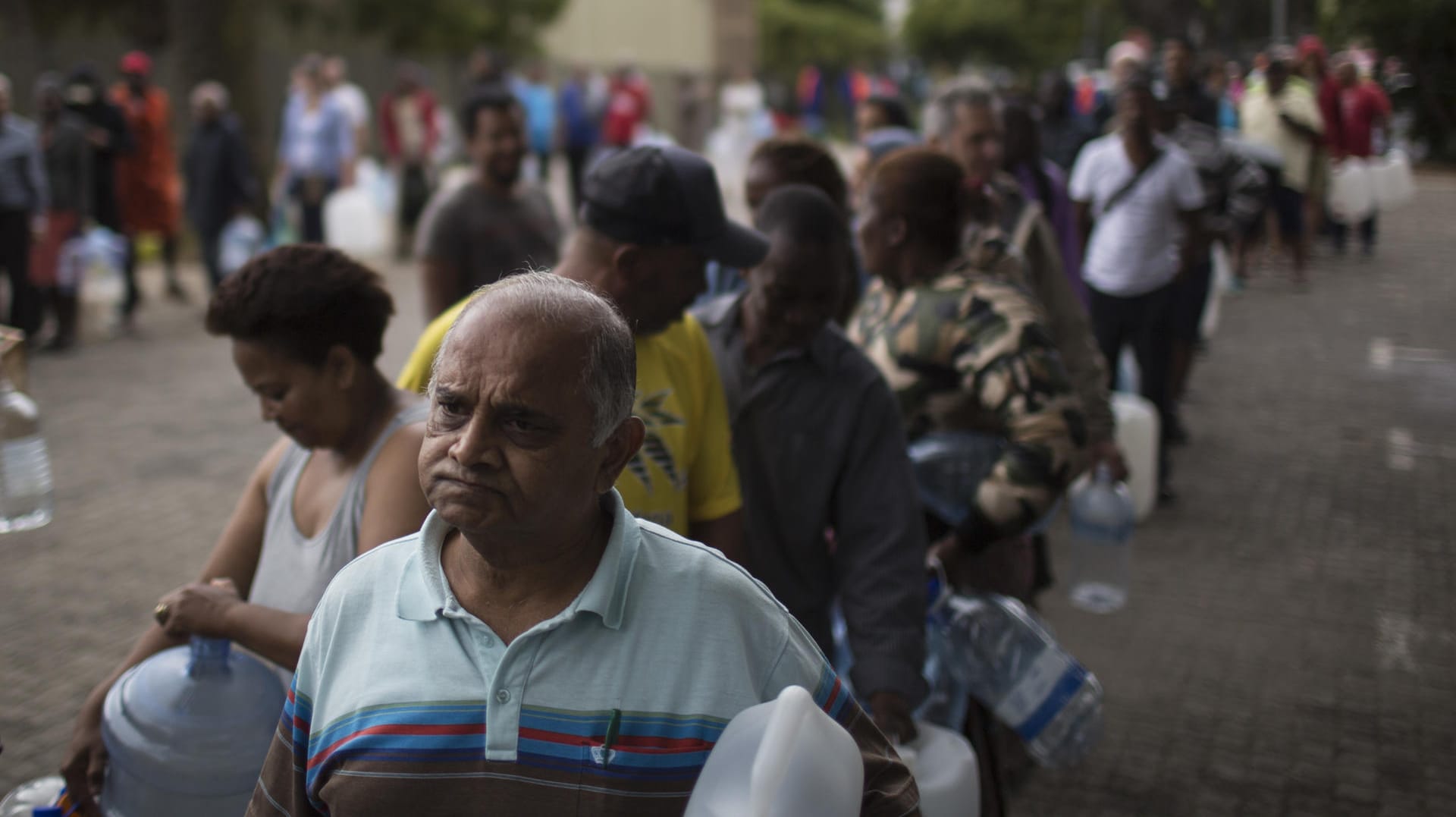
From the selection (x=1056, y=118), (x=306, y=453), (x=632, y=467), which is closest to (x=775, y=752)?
(x=632, y=467)

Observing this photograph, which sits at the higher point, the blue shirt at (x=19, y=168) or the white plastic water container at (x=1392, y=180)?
the blue shirt at (x=19, y=168)

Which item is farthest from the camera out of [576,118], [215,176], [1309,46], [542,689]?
[576,118]

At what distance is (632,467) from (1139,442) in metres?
4.61

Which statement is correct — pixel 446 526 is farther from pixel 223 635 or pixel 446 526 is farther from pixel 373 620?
pixel 223 635

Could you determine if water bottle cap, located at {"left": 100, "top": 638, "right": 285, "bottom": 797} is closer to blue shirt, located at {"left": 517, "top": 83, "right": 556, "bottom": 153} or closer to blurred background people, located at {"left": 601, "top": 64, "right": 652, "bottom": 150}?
blurred background people, located at {"left": 601, "top": 64, "right": 652, "bottom": 150}

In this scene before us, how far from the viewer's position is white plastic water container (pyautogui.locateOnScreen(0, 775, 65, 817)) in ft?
9.07

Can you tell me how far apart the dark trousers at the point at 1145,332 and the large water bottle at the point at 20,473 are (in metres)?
5.04

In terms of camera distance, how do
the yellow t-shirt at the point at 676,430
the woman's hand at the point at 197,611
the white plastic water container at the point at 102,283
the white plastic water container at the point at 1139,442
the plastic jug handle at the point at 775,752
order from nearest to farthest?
1. the plastic jug handle at the point at 775,752
2. the woman's hand at the point at 197,611
3. the yellow t-shirt at the point at 676,430
4. the white plastic water container at the point at 1139,442
5. the white plastic water container at the point at 102,283

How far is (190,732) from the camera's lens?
2.44 m

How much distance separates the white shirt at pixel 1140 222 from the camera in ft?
23.4

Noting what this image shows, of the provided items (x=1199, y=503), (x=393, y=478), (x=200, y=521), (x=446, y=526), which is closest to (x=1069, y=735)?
(x=393, y=478)

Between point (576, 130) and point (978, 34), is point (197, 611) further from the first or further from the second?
point (978, 34)

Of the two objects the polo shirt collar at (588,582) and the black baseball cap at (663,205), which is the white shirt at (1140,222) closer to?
the black baseball cap at (663,205)

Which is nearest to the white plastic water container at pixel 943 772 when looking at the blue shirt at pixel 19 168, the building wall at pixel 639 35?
the blue shirt at pixel 19 168
